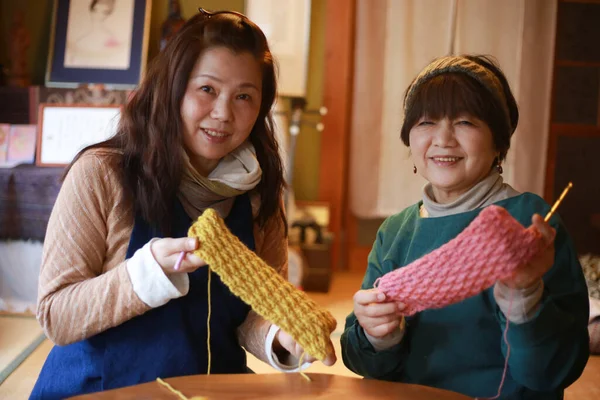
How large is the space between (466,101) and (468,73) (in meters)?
0.06

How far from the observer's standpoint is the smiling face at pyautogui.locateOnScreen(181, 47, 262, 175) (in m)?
1.31

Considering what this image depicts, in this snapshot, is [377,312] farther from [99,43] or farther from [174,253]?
[99,43]

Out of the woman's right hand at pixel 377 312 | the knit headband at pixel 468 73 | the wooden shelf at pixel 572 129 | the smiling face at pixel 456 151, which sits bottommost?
the woman's right hand at pixel 377 312

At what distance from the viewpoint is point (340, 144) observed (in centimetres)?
424

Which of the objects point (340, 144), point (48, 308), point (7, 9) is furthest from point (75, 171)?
point (7, 9)

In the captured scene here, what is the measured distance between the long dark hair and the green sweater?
49 cm

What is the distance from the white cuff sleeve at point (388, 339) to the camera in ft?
3.91

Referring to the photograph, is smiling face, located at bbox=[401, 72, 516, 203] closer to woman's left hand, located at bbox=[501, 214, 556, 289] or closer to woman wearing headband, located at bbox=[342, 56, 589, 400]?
woman wearing headband, located at bbox=[342, 56, 589, 400]

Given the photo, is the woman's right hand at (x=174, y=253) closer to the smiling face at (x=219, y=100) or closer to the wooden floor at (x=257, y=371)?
the smiling face at (x=219, y=100)

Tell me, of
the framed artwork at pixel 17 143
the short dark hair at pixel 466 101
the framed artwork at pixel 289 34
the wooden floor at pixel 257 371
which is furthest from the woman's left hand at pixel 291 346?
the framed artwork at pixel 289 34

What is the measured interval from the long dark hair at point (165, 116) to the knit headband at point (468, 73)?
361 mm

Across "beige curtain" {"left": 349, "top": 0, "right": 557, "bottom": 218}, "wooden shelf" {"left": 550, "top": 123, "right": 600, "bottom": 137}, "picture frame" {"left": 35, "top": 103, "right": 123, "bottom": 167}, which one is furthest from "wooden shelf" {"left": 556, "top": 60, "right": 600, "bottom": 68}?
"picture frame" {"left": 35, "top": 103, "right": 123, "bottom": 167}

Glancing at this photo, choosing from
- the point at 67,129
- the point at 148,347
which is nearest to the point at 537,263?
the point at 148,347

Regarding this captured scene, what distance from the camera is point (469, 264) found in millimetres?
1018
